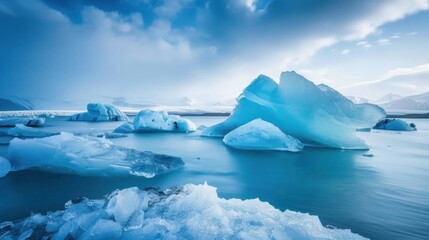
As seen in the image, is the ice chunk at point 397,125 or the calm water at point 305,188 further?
→ the ice chunk at point 397,125

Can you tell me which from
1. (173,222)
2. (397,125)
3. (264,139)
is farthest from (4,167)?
(397,125)

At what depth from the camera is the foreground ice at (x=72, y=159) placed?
12.5 feet

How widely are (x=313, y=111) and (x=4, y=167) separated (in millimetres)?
7913

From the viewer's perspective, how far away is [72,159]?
3795 mm

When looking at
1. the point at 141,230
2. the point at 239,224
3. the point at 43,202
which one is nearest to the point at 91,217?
the point at 141,230

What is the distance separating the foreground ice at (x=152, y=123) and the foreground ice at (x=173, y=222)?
11.8m

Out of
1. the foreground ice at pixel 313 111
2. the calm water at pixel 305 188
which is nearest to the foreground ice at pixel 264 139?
the foreground ice at pixel 313 111

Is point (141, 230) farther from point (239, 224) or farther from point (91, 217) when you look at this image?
point (239, 224)

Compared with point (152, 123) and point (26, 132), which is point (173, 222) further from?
point (152, 123)

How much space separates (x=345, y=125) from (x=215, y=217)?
759cm

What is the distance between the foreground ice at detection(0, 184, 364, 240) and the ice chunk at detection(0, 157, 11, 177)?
2.40 meters

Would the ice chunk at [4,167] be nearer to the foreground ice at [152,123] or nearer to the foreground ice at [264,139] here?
the foreground ice at [264,139]

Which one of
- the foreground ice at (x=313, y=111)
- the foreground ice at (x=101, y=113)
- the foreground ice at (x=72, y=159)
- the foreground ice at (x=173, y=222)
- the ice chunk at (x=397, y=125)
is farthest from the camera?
the foreground ice at (x=101, y=113)

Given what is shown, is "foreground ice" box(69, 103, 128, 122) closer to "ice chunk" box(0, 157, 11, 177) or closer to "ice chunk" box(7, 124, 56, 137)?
"ice chunk" box(7, 124, 56, 137)
